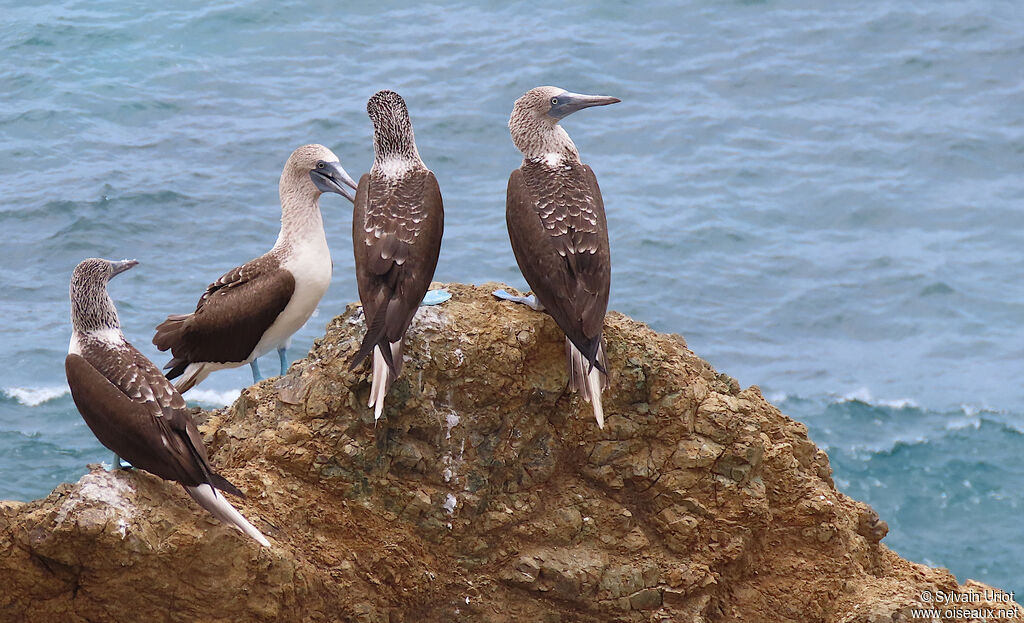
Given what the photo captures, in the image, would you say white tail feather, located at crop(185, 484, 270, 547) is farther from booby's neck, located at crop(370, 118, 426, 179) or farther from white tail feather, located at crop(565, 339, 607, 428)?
booby's neck, located at crop(370, 118, 426, 179)

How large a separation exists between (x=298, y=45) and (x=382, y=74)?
2.67 m

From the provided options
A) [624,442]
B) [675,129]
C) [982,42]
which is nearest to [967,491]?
[675,129]

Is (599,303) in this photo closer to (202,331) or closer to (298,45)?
(202,331)

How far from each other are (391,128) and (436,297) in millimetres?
1170

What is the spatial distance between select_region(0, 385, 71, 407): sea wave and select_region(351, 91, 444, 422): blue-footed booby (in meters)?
12.8

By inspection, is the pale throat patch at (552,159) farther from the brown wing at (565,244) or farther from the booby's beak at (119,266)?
the booby's beak at (119,266)

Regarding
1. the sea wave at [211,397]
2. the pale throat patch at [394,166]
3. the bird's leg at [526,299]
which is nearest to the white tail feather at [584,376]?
the bird's leg at [526,299]

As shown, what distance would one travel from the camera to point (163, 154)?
25703mm

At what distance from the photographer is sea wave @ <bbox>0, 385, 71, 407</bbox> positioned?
2002 cm

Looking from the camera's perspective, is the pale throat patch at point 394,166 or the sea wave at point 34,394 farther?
the sea wave at point 34,394

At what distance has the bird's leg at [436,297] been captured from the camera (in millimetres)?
8617

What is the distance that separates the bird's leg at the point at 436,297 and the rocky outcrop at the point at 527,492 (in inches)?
2.9

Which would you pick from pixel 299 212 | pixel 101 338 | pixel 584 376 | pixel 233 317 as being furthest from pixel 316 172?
pixel 584 376

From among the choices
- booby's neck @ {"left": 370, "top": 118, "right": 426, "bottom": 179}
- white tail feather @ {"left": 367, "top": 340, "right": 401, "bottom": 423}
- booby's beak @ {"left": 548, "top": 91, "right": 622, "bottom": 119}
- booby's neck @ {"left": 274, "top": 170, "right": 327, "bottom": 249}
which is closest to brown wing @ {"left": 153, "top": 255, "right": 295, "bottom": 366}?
booby's neck @ {"left": 274, "top": 170, "right": 327, "bottom": 249}
